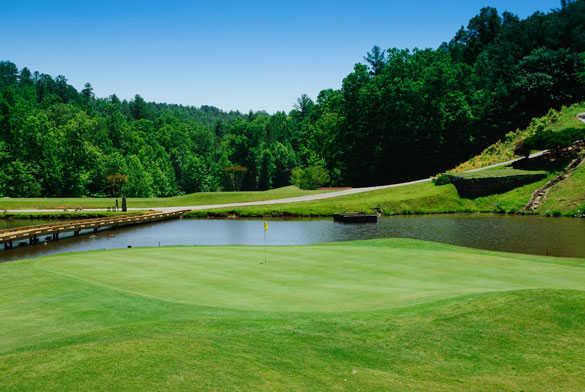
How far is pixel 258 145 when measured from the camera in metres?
159

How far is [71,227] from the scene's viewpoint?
177ft

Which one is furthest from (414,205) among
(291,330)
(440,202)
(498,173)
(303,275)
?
(291,330)

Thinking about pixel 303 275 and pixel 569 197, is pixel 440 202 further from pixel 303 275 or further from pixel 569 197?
pixel 303 275

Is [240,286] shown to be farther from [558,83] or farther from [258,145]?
[258,145]

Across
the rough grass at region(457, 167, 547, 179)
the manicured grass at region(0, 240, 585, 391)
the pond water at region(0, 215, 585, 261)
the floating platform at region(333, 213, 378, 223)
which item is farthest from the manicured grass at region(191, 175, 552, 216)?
the manicured grass at region(0, 240, 585, 391)

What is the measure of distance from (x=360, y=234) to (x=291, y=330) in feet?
120

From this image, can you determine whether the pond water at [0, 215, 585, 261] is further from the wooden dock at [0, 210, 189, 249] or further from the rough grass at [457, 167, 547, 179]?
the rough grass at [457, 167, 547, 179]

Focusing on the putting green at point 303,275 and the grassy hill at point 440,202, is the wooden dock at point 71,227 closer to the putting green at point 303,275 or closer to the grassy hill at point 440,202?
the grassy hill at point 440,202

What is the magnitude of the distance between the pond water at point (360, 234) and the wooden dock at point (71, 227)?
3.58ft

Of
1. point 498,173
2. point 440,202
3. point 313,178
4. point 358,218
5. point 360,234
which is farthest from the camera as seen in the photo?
point 313,178

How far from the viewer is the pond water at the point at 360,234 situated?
138 feet

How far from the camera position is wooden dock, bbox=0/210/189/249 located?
1859 inches

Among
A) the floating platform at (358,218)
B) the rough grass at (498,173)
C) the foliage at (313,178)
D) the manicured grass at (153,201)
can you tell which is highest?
the foliage at (313,178)

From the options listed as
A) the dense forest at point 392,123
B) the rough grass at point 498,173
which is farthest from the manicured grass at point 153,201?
the rough grass at point 498,173
